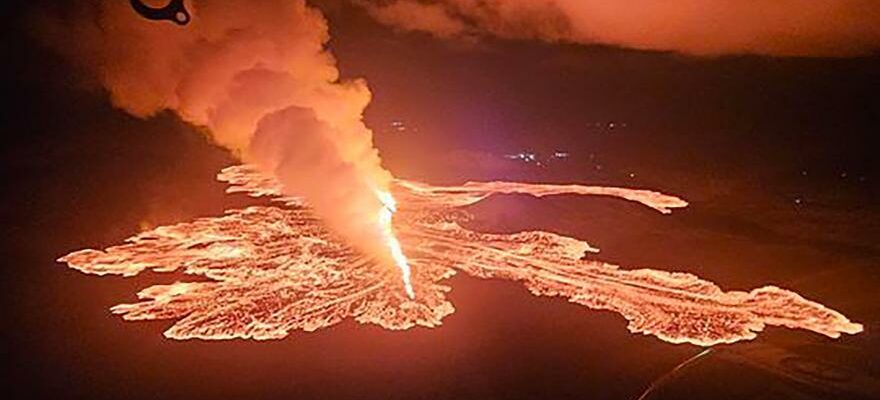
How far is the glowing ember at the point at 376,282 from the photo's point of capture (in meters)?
15.6

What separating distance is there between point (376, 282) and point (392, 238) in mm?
3547

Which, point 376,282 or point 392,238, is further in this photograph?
point 392,238

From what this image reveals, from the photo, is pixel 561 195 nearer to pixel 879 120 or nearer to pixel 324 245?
pixel 324 245

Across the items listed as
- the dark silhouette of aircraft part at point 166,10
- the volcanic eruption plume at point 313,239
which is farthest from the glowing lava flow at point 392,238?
the dark silhouette of aircraft part at point 166,10

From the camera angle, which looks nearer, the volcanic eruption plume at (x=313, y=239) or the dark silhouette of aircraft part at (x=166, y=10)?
the volcanic eruption plume at (x=313, y=239)

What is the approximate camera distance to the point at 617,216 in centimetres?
2534

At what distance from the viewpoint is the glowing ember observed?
1556 centimetres

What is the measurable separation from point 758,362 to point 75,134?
96.0 ft

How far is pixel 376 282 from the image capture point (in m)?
17.6

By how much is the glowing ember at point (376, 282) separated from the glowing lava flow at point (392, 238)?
0.06 metres

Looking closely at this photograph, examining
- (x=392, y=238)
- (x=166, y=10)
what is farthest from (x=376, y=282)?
(x=166, y=10)

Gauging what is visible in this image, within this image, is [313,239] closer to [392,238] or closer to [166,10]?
[392,238]

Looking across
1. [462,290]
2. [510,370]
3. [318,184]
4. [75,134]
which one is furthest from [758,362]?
[75,134]

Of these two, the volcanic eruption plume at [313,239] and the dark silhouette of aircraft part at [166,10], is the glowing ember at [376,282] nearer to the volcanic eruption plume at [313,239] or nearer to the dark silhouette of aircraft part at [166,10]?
the volcanic eruption plume at [313,239]
